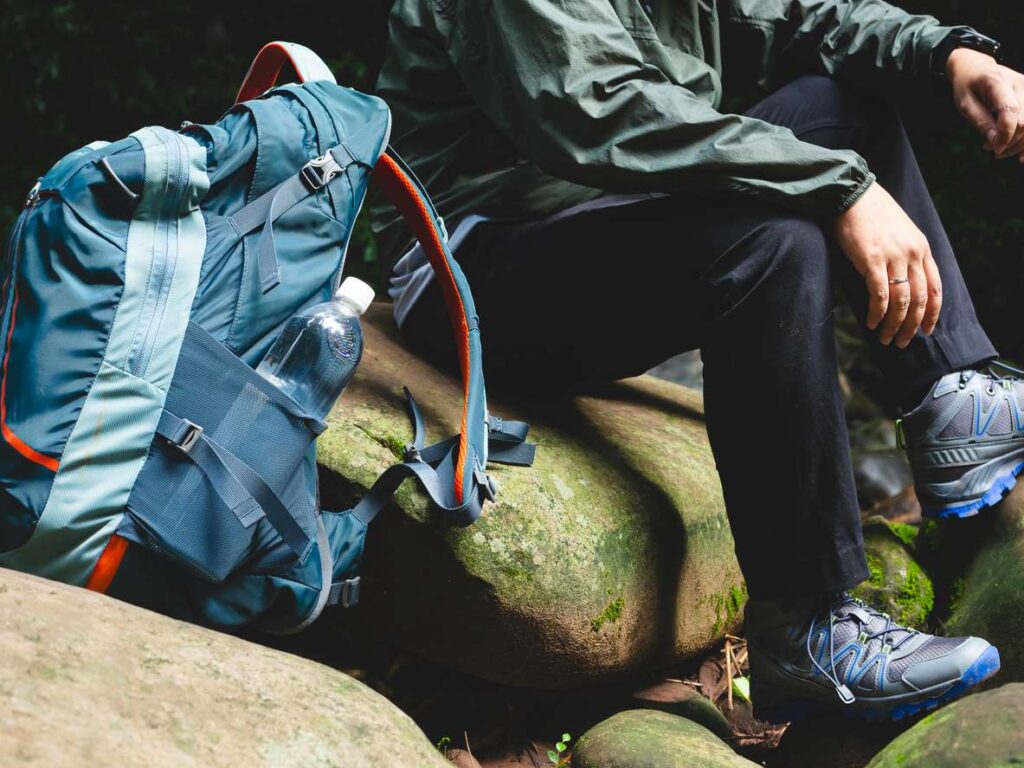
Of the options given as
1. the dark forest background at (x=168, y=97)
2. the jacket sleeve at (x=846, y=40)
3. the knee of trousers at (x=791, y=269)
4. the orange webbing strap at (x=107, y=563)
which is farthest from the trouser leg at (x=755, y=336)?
the dark forest background at (x=168, y=97)

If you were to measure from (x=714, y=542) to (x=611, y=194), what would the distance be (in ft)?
2.65

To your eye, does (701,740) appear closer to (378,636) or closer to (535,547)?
(535,547)

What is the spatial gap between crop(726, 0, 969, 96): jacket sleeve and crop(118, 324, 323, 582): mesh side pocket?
5.04 ft

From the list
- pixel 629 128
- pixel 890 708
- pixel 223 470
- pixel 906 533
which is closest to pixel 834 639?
pixel 890 708

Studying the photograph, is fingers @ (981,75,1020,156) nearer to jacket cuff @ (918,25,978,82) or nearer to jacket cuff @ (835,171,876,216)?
jacket cuff @ (918,25,978,82)

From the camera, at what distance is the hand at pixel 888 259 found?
1845mm

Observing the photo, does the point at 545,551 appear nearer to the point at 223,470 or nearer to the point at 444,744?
the point at 444,744

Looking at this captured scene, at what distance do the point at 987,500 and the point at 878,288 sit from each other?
0.65 meters

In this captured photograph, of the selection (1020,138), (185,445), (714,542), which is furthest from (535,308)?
(1020,138)

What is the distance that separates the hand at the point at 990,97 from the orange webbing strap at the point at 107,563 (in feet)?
6.19

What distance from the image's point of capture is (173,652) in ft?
4.54

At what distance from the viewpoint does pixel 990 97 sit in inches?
87.8

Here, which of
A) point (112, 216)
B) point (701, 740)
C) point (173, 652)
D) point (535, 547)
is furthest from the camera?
point (535, 547)

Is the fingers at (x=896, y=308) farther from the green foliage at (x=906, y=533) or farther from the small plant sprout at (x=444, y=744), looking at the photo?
the small plant sprout at (x=444, y=744)
